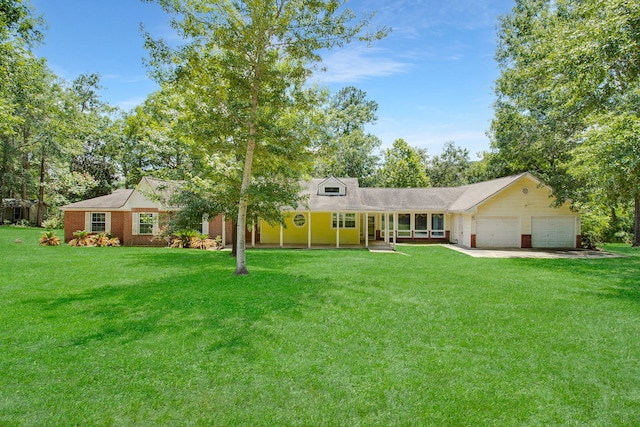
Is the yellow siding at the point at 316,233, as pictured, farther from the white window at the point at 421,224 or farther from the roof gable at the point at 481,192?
the roof gable at the point at 481,192

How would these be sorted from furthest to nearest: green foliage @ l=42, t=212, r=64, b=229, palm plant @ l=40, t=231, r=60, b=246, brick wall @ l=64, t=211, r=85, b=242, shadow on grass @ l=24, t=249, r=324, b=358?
green foliage @ l=42, t=212, r=64, b=229
brick wall @ l=64, t=211, r=85, b=242
palm plant @ l=40, t=231, r=60, b=246
shadow on grass @ l=24, t=249, r=324, b=358

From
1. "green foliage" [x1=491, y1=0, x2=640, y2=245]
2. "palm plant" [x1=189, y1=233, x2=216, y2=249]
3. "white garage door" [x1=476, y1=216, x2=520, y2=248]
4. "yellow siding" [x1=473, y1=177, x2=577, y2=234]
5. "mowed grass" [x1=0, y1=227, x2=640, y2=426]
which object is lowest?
"mowed grass" [x1=0, y1=227, x2=640, y2=426]

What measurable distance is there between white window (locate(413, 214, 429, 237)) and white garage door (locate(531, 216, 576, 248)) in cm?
643

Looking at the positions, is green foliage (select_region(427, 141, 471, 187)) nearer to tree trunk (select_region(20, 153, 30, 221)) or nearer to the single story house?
the single story house

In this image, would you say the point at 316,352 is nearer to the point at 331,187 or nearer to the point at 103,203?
the point at 331,187

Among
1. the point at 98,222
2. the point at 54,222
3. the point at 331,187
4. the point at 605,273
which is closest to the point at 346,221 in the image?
the point at 331,187

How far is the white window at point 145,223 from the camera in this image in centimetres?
2156

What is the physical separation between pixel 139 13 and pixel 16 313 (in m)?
9.13

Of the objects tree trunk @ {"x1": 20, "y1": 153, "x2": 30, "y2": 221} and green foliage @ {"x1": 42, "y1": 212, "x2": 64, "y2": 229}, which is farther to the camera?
tree trunk @ {"x1": 20, "y1": 153, "x2": 30, "y2": 221}

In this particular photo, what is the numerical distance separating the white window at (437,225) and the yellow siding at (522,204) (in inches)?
168

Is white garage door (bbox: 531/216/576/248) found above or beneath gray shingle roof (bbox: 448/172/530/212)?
beneath

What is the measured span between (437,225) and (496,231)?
178 inches

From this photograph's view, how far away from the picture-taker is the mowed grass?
3869 millimetres

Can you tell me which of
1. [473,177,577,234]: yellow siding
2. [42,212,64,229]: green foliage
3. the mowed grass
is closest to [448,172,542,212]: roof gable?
[473,177,577,234]: yellow siding
